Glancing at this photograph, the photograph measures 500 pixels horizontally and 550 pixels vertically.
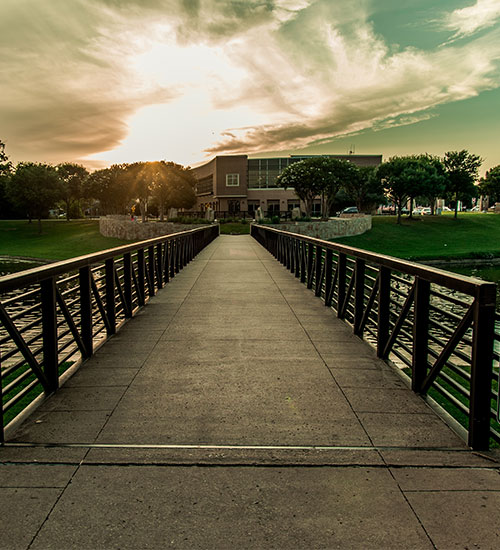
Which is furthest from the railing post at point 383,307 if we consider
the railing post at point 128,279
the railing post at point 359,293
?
the railing post at point 128,279

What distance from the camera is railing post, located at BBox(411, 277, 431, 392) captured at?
435cm

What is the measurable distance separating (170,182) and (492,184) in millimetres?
56590

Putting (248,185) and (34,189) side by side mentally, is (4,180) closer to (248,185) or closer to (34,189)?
(34,189)

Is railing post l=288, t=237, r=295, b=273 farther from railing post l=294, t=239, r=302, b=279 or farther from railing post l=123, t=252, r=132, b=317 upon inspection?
railing post l=123, t=252, r=132, b=317

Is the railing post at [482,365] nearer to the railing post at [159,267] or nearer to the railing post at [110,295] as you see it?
the railing post at [110,295]

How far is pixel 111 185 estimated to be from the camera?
8188cm

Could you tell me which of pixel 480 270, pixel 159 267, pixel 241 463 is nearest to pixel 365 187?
pixel 480 270

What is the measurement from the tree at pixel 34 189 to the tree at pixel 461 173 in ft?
177

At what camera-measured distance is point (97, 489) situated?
9.21ft

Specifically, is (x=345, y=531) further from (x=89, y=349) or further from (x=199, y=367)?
(x=89, y=349)

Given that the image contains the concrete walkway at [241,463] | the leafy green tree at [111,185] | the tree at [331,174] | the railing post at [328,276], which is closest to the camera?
the concrete walkway at [241,463]

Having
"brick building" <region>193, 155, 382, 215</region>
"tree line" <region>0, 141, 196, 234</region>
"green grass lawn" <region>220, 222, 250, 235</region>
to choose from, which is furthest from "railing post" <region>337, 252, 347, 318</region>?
"brick building" <region>193, 155, 382, 215</region>

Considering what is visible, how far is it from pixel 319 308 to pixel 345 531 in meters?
6.39

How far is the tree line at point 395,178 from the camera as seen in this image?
6344cm
